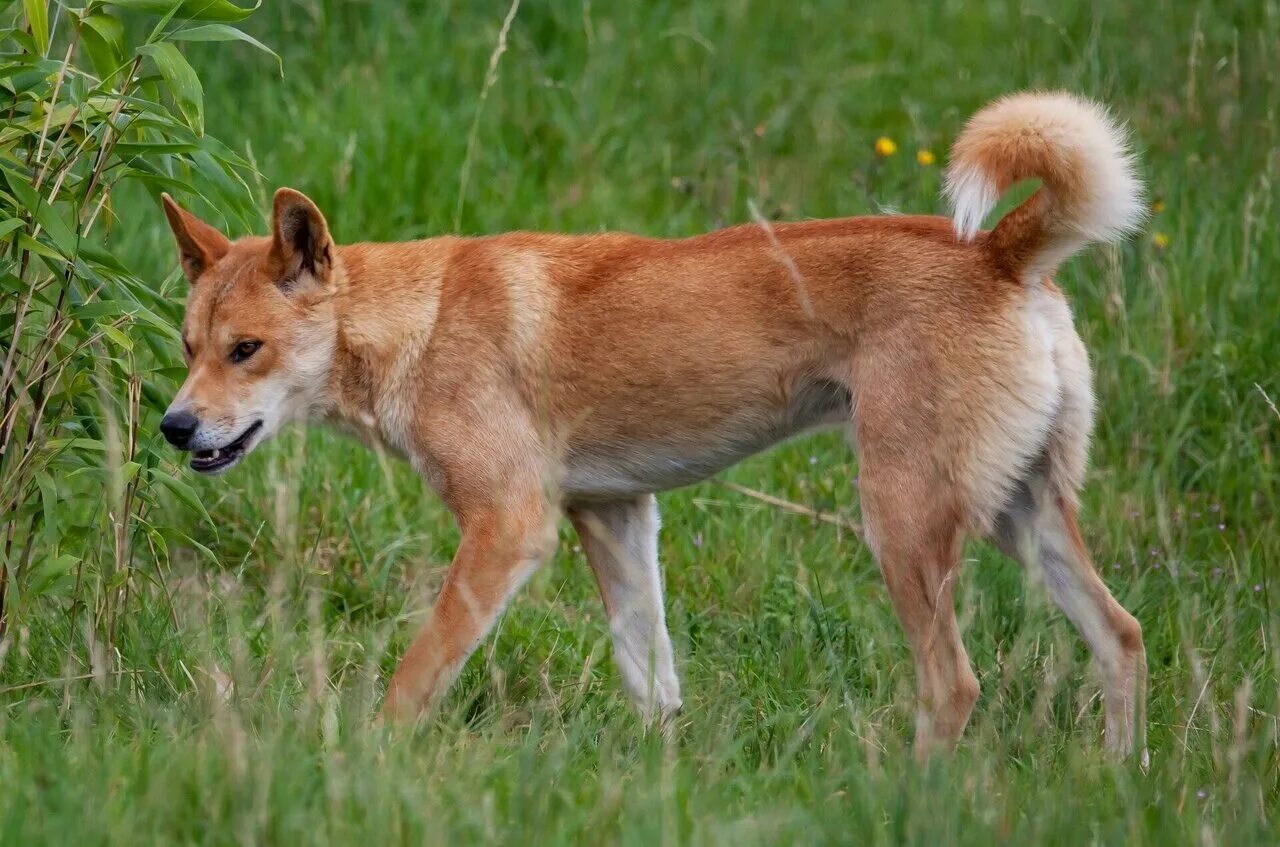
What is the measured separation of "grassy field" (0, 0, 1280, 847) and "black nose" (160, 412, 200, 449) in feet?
1.00

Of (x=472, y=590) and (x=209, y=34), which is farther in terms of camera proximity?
(x=472, y=590)

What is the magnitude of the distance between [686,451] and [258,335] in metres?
1.22

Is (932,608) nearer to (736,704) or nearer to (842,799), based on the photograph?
(736,704)

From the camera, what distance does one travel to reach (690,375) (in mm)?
4176

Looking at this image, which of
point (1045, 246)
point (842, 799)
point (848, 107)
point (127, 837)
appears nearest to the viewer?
point (127, 837)

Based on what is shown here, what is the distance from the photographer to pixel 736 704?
4.03 meters

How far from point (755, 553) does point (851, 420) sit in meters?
1.14

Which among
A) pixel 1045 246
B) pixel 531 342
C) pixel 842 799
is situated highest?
pixel 1045 246

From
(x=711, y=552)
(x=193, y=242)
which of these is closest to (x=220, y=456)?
(x=193, y=242)

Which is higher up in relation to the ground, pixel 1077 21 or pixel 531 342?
pixel 1077 21

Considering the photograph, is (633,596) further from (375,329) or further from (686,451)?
(375,329)

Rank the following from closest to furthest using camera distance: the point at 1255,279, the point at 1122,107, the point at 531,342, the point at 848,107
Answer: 1. the point at 531,342
2. the point at 1255,279
3. the point at 1122,107
4. the point at 848,107

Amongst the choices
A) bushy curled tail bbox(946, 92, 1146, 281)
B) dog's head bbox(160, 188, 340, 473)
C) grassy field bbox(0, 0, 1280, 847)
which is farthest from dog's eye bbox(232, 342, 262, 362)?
bushy curled tail bbox(946, 92, 1146, 281)

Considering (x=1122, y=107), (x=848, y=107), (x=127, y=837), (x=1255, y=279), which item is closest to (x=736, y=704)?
(x=127, y=837)
